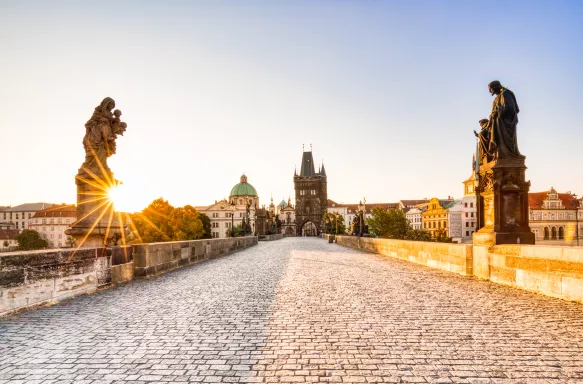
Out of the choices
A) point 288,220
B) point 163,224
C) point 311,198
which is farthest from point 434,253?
point 288,220

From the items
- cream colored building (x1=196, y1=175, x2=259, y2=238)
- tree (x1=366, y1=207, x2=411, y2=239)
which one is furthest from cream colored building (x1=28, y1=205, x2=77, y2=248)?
tree (x1=366, y1=207, x2=411, y2=239)

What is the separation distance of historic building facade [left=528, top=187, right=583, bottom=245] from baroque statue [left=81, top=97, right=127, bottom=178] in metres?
87.6

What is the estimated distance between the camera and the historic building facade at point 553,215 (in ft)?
274

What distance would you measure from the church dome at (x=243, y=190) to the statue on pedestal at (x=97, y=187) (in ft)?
450

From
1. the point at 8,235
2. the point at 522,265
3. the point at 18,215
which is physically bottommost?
the point at 8,235

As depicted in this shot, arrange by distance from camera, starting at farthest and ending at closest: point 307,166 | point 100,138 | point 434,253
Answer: point 307,166 → point 434,253 → point 100,138

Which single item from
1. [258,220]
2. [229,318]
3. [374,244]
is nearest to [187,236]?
[258,220]

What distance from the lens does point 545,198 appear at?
86312mm

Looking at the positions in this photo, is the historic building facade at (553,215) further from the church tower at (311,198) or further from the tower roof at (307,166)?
the tower roof at (307,166)

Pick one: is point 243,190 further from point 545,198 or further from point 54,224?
point 545,198

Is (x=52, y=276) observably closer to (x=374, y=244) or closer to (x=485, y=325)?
(x=485, y=325)

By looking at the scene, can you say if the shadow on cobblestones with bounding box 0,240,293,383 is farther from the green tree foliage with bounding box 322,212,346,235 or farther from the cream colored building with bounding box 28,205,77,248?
the cream colored building with bounding box 28,205,77,248

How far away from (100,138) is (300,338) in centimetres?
691

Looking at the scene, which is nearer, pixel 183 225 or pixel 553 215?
pixel 183 225
